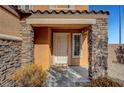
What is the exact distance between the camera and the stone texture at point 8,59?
296 inches

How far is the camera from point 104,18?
1000 centimetres

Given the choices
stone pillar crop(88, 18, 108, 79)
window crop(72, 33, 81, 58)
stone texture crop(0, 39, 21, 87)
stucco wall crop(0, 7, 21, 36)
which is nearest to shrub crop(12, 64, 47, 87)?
stone texture crop(0, 39, 21, 87)

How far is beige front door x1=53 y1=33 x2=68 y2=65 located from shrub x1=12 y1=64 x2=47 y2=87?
829cm

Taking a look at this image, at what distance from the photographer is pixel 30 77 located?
25.8 feet

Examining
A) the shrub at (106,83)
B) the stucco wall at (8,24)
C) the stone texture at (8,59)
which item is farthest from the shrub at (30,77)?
the shrub at (106,83)

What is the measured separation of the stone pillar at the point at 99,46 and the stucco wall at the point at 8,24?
3.38 metres

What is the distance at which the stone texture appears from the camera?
24.7 ft

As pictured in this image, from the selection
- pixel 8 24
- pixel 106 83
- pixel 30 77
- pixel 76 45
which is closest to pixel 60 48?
pixel 76 45

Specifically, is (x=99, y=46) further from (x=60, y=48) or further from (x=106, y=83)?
(x=60, y=48)

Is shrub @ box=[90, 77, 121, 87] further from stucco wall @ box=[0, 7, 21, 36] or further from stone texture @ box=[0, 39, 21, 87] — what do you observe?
stucco wall @ box=[0, 7, 21, 36]

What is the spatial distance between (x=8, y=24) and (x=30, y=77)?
2172mm

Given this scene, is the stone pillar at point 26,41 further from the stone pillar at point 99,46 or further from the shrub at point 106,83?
the shrub at point 106,83

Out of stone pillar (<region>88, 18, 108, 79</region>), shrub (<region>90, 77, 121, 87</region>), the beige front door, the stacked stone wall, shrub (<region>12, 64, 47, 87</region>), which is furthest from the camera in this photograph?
the beige front door

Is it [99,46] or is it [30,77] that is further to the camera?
[99,46]
